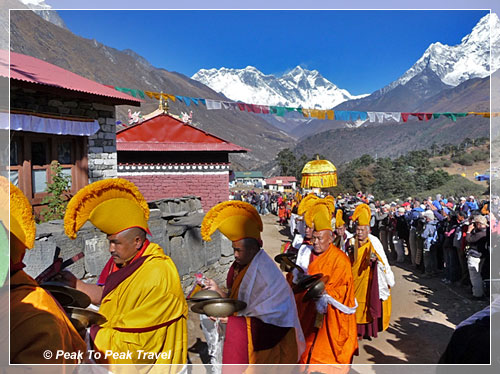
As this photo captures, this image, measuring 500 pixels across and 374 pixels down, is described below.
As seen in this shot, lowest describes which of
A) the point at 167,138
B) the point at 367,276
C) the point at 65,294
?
the point at 367,276

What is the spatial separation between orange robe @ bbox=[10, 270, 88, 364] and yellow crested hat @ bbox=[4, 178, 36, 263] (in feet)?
0.42

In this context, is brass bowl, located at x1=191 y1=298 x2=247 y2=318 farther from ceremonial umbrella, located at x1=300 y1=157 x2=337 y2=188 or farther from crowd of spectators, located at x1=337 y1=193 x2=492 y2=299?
ceremonial umbrella, located at x1=300 y1=157 x2=337 y2=188

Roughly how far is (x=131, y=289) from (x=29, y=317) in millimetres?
818

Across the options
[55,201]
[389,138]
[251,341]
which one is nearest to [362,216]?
[251,341]

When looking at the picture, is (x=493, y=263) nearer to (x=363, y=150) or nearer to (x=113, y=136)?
(x=113, y=136)

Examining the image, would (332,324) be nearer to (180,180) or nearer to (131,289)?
(131,289)

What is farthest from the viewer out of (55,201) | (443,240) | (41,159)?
(443,240)

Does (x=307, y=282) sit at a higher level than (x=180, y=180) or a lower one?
lower

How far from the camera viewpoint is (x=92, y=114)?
9.45 metres

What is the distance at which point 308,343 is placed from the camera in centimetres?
443

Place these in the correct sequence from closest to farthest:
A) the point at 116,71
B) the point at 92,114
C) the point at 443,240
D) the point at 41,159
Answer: the point at 41,159
the point at 92,114
the point at 443,240
the point at 116,71

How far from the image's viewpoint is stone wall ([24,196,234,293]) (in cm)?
439

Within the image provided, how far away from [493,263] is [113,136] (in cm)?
914

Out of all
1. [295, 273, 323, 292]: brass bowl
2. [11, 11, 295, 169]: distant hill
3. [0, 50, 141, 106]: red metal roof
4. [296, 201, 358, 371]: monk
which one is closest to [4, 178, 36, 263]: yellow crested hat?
[295, 273, 323, 292]: brass bowl
